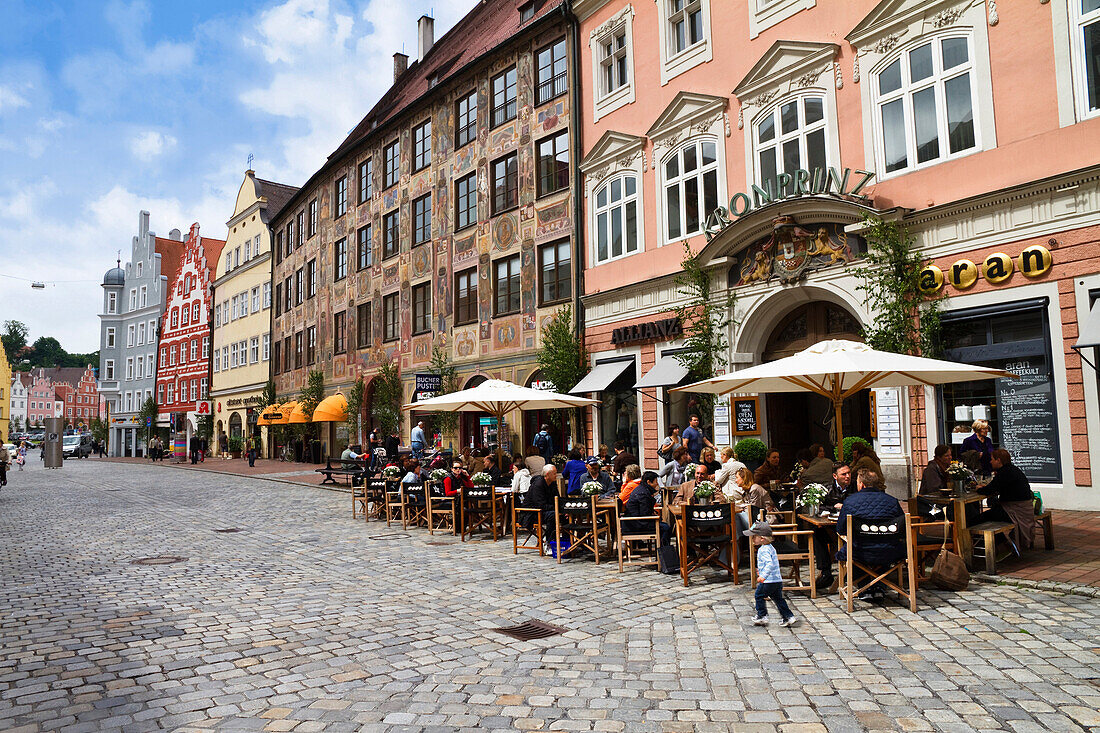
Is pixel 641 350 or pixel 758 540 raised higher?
pixel 641 350

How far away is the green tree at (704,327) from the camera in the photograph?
1723 cm

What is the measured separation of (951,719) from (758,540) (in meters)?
2.39

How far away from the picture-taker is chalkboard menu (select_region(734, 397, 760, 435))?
17.0 metres

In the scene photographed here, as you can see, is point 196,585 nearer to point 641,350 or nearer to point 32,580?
point 32,580

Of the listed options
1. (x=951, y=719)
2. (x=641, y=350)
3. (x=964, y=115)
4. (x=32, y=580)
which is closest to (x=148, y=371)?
(x=641, y=350)

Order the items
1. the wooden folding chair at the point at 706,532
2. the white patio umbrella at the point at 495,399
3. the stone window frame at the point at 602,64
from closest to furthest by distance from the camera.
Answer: the wooden folding chair at the point at 706,532
the white patio umbrella at the point at 495,399
the stone window frame at the point at 602,64

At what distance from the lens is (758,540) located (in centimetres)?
672

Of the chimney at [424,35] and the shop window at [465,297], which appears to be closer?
the shop window at [465,297]

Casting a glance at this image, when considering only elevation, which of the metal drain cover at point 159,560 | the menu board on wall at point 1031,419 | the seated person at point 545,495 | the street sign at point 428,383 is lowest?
the metal drain cover at point 159,560

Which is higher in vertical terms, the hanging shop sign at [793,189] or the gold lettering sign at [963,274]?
the hanging shop sign at [793,189]

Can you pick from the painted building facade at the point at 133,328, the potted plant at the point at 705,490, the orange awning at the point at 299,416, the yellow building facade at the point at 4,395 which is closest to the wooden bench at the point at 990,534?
the potted plant at the point at 705,490

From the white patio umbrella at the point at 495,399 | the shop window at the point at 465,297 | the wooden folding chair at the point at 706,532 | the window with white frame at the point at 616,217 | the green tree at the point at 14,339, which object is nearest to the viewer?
the wooden folding chair at the point at 706,532

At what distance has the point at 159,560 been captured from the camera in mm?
10523

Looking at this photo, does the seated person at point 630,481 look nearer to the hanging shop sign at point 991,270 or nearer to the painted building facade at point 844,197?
the painted building facade at point 844,197
